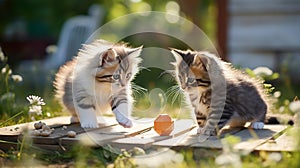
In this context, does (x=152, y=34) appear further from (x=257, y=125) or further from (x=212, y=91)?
(x=212, y=91)

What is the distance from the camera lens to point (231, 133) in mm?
4109

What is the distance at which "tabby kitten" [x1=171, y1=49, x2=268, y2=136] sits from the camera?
4.03 metres

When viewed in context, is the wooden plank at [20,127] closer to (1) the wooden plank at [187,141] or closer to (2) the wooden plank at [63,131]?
(2) the wooden plank at [63,131]

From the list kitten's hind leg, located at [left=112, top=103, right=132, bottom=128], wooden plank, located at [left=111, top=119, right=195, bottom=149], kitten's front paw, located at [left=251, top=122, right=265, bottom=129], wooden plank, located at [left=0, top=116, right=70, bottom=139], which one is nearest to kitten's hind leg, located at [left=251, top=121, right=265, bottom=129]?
kitten's front paw, located at [left=251, top=122, right=265, bottom=129]

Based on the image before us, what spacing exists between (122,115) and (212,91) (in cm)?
68

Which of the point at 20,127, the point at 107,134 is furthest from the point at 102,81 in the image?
the point at 20,127

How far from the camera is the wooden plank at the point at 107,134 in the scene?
12.5 feet

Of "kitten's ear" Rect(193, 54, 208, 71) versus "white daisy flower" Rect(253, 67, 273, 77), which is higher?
"kitten's ear" Rect(193, 54, 208, 71)

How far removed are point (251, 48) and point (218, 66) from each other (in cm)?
536

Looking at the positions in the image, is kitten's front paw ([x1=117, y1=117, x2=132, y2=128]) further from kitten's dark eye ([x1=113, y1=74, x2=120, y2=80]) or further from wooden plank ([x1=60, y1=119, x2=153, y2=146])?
kitten's dark eye ([x1=113, y1=74, x2=120, y2=80])

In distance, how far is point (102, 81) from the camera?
4.27 meters

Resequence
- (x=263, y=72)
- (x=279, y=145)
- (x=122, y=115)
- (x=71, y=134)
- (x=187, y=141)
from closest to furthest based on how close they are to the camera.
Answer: (x=279, y=145)
(x=187, y=141)
(x=71, y=134)
(x=122, y=115)
(x=263, y=72)

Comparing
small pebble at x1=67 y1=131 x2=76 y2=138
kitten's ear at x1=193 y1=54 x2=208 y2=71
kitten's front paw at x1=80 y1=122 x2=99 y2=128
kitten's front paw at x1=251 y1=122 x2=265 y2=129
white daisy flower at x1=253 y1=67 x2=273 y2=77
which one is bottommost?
kitten's front paw at x1=251 y1=122 x2=265 y2=129

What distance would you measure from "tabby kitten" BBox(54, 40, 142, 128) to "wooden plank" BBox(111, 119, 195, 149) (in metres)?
0.26
